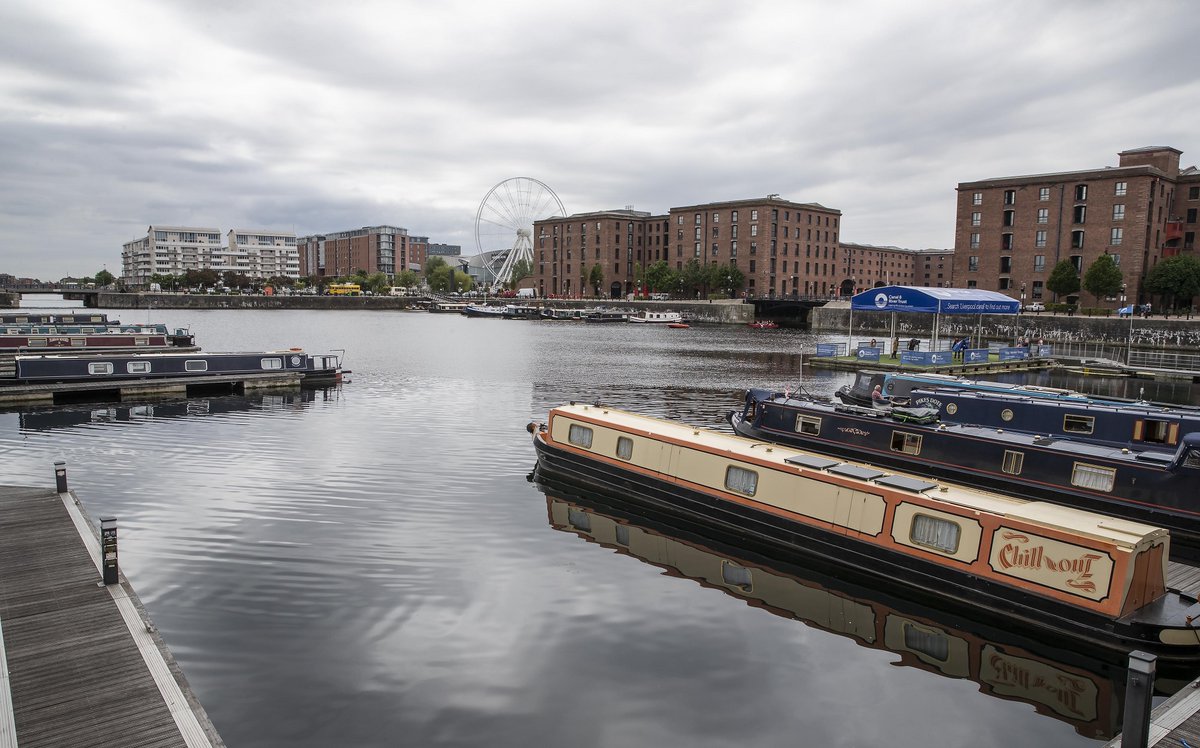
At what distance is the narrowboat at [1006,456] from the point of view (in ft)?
68.5

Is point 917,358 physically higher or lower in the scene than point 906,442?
higher

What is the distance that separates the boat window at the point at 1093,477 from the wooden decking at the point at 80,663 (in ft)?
78.1

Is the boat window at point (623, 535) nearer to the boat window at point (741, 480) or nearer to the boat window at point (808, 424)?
the boat window at point (741, 480)

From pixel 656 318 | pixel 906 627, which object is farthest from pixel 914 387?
pixel 656 318

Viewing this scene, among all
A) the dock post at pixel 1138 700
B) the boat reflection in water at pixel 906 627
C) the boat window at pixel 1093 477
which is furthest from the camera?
the boat window at pixel 1093 477

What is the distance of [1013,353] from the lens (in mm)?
70188

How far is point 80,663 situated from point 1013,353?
250 ft

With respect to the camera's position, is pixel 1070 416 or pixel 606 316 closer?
pixel 1070 416

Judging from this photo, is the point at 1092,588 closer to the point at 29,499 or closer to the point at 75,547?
the point at 75,547

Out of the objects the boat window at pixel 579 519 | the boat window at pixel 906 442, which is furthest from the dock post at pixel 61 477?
the boat window at pixel 906 442

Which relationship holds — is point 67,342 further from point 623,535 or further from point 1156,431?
point 1156,431

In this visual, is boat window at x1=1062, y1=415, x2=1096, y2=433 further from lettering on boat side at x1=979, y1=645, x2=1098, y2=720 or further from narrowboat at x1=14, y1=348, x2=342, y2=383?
narrowboat at x1=14, y1=348, x2=342, y2=383

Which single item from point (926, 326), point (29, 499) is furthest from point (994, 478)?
point (926, 326)

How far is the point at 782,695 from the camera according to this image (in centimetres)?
1381
